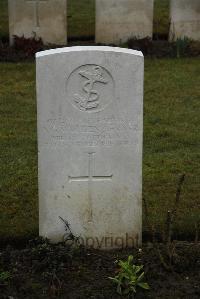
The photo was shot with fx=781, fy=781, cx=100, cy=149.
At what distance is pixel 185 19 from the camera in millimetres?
12188

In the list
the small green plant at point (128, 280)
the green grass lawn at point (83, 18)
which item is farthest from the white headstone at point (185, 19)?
the small green plant at point (128, 280)

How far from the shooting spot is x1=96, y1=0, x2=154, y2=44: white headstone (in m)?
12.0

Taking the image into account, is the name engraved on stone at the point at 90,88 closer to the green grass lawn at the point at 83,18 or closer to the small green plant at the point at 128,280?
the small green plant at the point at 128,280

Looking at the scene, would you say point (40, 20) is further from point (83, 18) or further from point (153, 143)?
point (153, 143)

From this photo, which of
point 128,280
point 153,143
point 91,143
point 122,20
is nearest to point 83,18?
point 122,20

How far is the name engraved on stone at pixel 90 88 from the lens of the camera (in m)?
5.24

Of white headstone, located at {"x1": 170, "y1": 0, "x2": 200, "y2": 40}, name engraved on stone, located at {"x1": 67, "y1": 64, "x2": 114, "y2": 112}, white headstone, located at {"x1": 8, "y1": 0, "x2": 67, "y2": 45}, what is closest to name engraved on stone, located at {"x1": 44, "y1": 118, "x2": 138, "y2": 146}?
name engraved on stone, located at {"x1": 67, "y1": 64, "x2": 114, "y2": 112}

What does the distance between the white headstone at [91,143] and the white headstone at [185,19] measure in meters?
7.04

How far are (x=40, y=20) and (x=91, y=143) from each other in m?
6.90

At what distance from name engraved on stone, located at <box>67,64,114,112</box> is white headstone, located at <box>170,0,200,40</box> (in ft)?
23.2

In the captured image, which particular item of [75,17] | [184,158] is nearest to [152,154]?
[184,158]

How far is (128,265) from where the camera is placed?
500 cm

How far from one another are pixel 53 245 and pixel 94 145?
0.77 meters

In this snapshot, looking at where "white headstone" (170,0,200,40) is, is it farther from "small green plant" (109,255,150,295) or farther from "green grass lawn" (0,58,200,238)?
"small green plant" (109,255,150,295)
